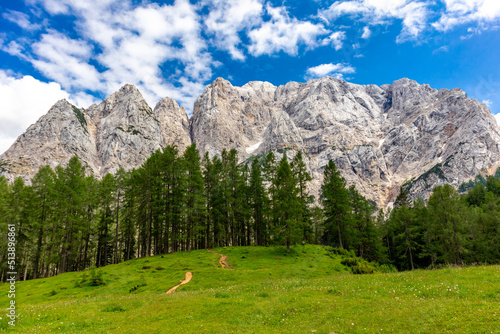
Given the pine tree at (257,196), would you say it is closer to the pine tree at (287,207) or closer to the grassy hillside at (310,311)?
the pine tree at (287,207)

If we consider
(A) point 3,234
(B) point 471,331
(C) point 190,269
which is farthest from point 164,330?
(A) point 3,234

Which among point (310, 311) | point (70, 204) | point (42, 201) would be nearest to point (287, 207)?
point (310, 311)

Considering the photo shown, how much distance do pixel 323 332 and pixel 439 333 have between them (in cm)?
404

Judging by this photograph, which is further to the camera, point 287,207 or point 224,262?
point 287,207

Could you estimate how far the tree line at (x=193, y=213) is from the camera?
4450 cm

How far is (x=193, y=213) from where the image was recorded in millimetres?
51125

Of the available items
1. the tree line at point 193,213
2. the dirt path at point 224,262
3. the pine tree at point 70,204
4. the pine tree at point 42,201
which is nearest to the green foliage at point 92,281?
the dirt path at point 224,262

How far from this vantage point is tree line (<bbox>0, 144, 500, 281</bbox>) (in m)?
44.5

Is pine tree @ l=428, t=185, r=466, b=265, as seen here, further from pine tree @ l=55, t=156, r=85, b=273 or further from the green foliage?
pine tree @ l=55, t=156, r=85, b=273

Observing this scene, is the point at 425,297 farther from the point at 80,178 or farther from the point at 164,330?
the point at 80,178

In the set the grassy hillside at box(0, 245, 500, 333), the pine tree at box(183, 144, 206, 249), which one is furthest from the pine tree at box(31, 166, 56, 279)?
the grassy hillside at box(0, 245, 500, 333)

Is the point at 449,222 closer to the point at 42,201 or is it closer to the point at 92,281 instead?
the point at 92,281

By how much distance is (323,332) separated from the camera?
33.2 feet

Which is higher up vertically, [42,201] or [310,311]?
[42,201]
